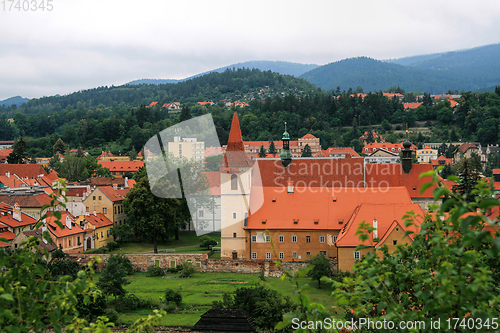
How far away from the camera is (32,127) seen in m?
175

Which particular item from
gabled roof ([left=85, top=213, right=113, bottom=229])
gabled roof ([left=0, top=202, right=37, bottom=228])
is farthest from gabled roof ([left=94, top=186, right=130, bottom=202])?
gabled roof ([left=0, top=202, right=37, bottom=228])

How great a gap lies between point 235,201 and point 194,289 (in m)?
8.90

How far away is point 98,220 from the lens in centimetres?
4862

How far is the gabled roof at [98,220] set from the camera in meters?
47.0

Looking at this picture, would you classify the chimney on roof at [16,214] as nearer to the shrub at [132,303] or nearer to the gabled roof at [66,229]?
the gabled roof at [66,229]

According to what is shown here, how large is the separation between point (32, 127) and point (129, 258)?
154 meters

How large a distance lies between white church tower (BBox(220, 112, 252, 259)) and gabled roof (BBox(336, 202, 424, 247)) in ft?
27.9

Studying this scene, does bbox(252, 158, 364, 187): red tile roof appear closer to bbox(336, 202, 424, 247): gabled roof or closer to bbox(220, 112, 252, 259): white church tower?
bbox(220, 112, 252, 259): white church tower

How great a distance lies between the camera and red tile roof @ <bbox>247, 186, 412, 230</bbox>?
126ft

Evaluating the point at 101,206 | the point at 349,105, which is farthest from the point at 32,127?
the point at 101,206

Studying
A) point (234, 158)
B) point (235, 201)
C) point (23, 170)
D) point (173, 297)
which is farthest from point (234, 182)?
point (23, 170)

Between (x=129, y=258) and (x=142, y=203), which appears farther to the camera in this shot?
(x=142, y=203)

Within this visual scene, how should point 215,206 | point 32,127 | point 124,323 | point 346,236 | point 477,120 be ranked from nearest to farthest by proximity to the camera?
point 124,323 < point 346,236 < point 215,206 < point 477,120 < point 32,127

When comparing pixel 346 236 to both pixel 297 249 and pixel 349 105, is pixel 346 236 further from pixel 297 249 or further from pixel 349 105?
pixel 349 105
